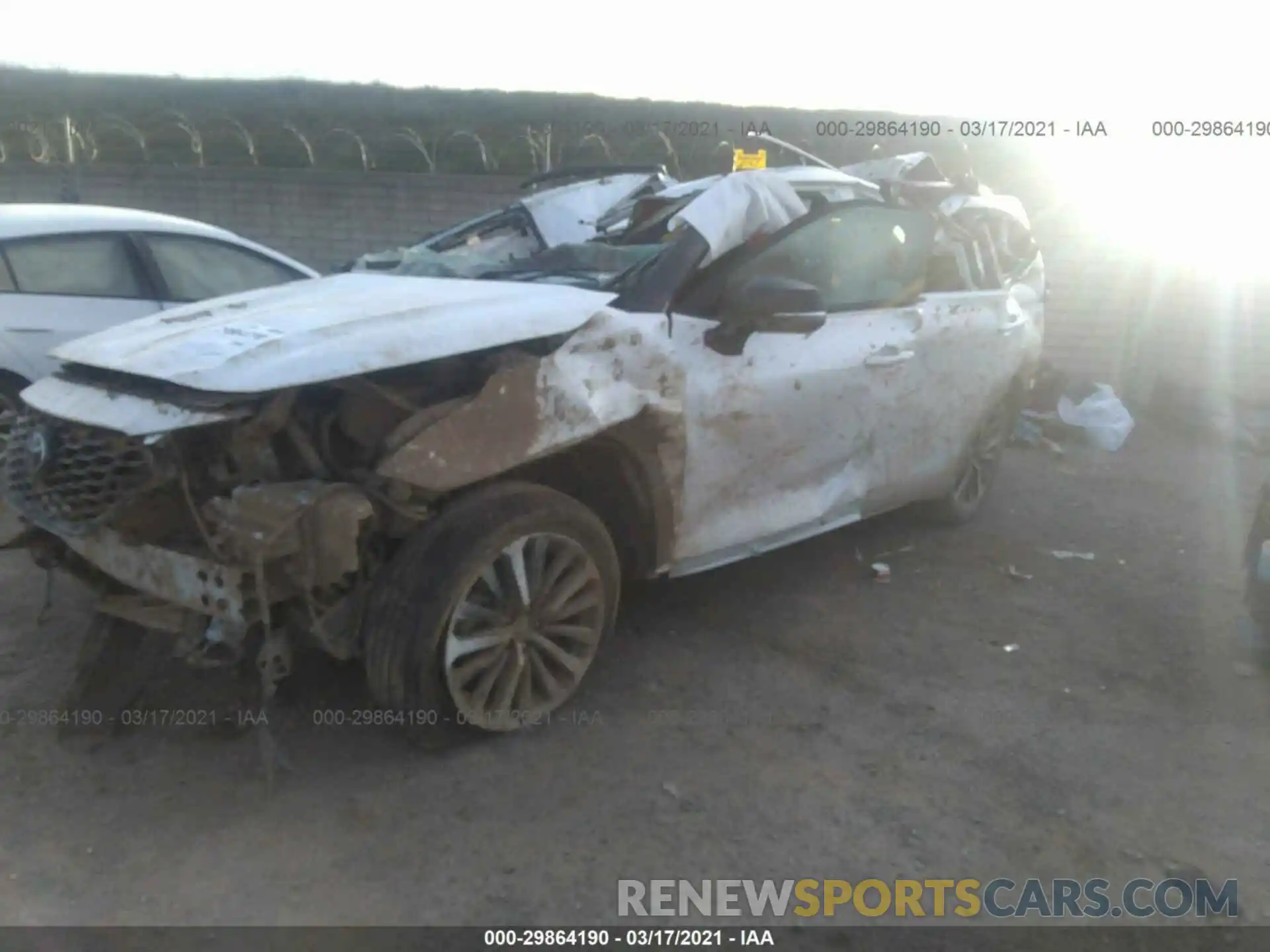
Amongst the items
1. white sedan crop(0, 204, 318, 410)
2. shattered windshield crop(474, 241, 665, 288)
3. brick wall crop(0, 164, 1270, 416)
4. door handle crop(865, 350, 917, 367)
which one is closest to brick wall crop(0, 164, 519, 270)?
brick wall crop(0, 164, 1270, 416)

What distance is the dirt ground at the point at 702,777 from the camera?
284cm

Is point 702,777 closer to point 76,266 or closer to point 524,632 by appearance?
point 524,632

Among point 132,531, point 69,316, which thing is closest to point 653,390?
point 132,531

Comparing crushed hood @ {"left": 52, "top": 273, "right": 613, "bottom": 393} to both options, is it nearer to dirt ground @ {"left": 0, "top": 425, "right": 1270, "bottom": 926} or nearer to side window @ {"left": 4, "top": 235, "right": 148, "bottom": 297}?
dirt ground @ {"left": 0, "top": 425, "right": 1270, "bottom": 926}

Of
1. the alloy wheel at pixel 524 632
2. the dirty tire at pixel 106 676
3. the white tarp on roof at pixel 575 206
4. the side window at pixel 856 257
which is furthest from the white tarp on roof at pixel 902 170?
the dirty tire at pixel 106 676

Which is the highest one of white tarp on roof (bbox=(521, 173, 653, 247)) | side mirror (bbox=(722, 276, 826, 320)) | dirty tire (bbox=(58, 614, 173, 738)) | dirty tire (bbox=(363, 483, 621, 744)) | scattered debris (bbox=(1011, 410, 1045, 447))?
white tarp on roof (bbox=(521, 173, 653, 247))

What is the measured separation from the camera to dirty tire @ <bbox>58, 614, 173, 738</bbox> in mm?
3443

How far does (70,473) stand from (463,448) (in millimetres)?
1132

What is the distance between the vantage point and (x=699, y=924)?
8.89ft

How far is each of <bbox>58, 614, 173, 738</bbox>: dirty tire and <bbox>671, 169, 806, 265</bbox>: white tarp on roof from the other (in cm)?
225

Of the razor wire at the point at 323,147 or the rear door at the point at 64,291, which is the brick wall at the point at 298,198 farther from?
the rear door at the point at 64,291

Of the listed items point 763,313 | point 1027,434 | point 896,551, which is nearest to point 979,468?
point 896,551

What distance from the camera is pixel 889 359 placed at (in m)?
4.50

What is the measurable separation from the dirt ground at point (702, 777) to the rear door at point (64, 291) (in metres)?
1.12
